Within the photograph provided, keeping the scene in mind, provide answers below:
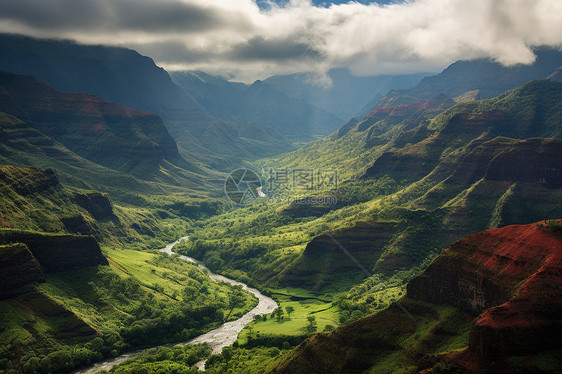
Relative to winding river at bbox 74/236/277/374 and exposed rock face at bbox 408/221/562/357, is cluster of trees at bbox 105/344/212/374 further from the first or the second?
exposed rock face at bbox 408/221/562/357

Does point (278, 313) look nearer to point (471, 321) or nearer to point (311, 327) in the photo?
point (311, 327)

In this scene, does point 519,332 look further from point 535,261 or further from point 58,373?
point 58,373

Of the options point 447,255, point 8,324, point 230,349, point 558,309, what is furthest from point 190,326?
point 558,309

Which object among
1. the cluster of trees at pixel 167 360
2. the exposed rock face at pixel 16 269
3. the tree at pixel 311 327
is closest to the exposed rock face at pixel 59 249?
the exposed rock face at pixel 16 269

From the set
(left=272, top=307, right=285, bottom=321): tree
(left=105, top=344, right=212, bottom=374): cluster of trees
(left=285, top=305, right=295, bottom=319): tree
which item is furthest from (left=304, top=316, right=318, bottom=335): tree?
(left=105, top=344, right=212, bottom=374): cluster of trees

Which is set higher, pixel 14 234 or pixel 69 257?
pixel 14 234

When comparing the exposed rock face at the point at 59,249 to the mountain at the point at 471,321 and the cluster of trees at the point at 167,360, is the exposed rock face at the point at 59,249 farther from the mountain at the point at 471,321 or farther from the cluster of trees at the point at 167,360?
the mountain at the point at 471,321

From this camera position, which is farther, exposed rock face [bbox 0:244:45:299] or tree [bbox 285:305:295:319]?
tree [bbox 285:305:295:319]

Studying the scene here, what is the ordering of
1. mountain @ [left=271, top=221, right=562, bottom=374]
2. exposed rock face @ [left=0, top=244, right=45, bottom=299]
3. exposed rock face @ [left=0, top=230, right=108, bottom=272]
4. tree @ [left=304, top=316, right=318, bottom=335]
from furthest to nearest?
exposed rock face @ [left=0, top=230, right=108, bottom=272], tree @ [left=304, top=316, right=318, bottom=335], exposed rock face @ [left=0, top=244, right=45, bottom=299], mountain @ [left=271, top=221, right=562, bottom=374]
